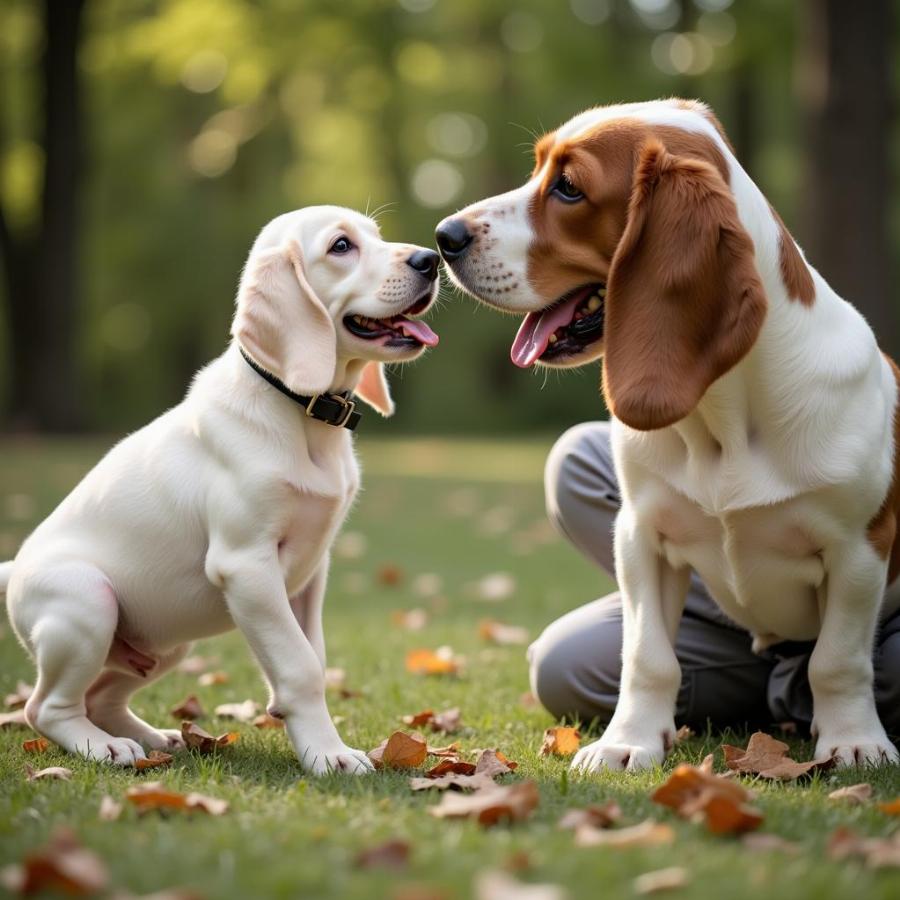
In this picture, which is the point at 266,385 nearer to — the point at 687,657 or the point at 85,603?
the point at 85,603

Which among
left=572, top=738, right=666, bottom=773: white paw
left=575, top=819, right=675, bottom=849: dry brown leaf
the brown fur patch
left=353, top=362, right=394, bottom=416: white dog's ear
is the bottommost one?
left=572, top=738, right=666, bottom=773: white paw

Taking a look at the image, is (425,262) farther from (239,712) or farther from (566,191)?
(239,712)

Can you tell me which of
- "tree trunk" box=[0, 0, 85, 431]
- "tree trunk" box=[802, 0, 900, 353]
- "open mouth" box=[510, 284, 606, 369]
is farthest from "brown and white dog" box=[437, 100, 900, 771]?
"tree trunk" box=[0, 0, 85, 431]

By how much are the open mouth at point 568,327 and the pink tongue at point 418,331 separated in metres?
0.34

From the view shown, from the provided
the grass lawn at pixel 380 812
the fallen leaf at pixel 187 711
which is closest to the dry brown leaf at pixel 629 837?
the grass lawn at pixel 380 812

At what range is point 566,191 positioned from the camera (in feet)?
11.1

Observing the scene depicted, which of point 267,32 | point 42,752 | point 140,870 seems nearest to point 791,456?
point 140,870

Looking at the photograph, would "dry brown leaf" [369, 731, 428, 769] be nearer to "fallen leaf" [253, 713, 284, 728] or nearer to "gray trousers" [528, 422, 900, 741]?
"fallen leaf" [253, 713, 284, 728]

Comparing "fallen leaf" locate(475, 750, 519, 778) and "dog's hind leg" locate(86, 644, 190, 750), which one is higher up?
"fallen leaf" locate(475, 750, 519, 778)

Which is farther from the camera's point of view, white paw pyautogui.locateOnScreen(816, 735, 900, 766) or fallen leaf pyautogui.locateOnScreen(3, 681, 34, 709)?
fallen leaf pyautogui.locateOnScreen(3, 681, 34, 709)

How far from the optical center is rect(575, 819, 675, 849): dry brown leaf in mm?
2416

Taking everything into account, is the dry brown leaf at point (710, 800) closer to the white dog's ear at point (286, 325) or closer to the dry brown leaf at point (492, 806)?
the dry brown leaf at point (492, 806)

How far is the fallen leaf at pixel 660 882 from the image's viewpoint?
2.16 metres

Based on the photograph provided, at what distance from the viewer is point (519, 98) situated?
29.8 m
